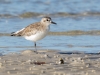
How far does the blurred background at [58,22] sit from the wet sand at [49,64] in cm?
146

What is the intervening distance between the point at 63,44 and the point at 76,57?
254 centimetres

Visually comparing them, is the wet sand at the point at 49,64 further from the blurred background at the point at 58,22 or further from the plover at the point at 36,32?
the blurred background at the point at 58,22

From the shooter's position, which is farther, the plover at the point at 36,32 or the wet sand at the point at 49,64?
the plover at the point at 36,32

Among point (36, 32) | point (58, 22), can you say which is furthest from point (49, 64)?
point (58, 22)

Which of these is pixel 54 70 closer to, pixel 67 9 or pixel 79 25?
pixel 79 25

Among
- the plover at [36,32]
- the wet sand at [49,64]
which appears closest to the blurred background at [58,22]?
the plover at [36,32]

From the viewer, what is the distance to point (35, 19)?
720 inches

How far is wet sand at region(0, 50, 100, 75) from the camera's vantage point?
27.5ft

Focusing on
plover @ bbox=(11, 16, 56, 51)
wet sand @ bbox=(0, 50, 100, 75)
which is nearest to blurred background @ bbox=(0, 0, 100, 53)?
plover @ bbox=(11, 16, 56, 51)

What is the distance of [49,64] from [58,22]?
26.3ft

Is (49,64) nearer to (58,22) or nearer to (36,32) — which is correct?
(36,32)

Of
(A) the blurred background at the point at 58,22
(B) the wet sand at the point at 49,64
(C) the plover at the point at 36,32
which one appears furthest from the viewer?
(A) the blurred background at the point at 58,22

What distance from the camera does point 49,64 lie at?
9172 millimetres

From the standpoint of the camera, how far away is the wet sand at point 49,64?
27.5 feet
